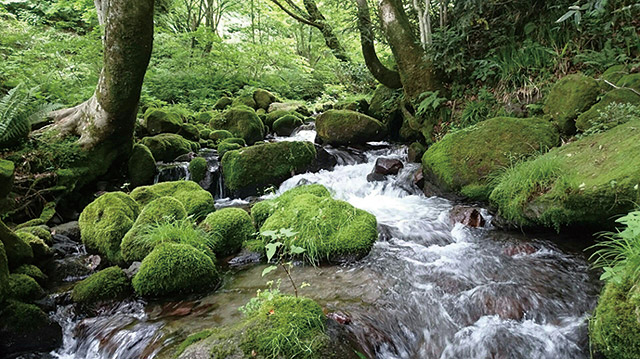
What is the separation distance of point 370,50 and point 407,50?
5.32 ft

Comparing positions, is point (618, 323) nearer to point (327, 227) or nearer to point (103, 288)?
point (327, 227)

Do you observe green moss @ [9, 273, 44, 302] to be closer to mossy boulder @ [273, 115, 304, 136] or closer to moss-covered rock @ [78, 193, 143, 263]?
moss-covered rock @ [78, 193, 143, 263]

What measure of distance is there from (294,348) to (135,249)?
9.51ft

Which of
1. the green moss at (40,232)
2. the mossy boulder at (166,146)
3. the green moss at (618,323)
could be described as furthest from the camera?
the mossy boulder at (166,146)

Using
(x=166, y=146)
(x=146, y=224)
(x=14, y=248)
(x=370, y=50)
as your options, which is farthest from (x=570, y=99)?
(x=166, y=146)

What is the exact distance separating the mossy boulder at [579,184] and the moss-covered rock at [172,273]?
3873 millimetres

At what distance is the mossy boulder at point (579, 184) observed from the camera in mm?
3445

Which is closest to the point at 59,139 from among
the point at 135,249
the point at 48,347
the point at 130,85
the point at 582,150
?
the point at 130,85

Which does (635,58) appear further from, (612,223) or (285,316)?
(285,316)

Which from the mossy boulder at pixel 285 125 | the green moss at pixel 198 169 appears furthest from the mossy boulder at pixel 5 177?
the mossy boulder at pixel 285 125

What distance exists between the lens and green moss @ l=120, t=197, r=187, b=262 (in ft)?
13.7

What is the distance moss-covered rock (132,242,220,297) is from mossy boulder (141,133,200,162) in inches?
202

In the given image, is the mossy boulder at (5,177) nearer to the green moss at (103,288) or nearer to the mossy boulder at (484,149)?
the green moss at (103,288)

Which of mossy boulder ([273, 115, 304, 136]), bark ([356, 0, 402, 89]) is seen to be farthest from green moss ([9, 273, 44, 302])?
mossy boulder ([273, 115, 304, 136])
